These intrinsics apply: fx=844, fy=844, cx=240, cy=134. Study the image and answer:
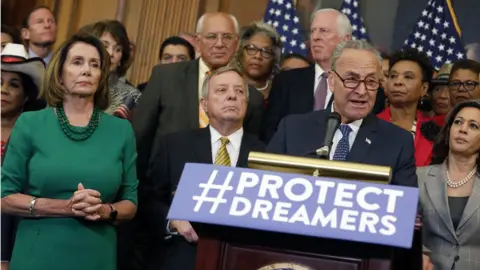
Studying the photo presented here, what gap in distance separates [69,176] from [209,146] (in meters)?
0.80

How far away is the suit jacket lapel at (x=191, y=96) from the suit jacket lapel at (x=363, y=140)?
1323mm

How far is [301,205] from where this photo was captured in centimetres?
227

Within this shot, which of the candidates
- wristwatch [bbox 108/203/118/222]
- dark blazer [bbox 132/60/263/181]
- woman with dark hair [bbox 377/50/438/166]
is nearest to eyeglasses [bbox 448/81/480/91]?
woman with dark hair [bbox 377/50/438/166]

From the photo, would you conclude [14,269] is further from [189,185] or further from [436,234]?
[436,234]

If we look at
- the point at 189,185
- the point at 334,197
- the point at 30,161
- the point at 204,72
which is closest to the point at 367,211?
the point at 334,197

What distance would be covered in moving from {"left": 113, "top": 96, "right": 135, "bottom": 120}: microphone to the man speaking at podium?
1239 millimetres

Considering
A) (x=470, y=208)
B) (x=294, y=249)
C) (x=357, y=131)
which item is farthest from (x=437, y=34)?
(x=294, y=249)

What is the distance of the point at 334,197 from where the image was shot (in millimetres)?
2268

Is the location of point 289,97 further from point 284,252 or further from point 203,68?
point 284,252

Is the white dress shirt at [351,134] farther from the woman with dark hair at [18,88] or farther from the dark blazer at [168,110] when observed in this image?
the woman with dark hair at [18,88]

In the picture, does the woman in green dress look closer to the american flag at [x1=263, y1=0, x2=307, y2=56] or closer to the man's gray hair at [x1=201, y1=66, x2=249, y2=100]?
the man's gray hair at [x1=201, y1=66, x2=249, y2=100]

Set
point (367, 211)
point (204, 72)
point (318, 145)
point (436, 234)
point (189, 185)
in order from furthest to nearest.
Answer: point (204, 72), point (436, 234), point (318, 145), point (189, 185), point (367, 211)

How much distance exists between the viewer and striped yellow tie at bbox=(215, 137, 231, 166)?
3941mm

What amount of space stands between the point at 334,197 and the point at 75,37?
1.89 meters
